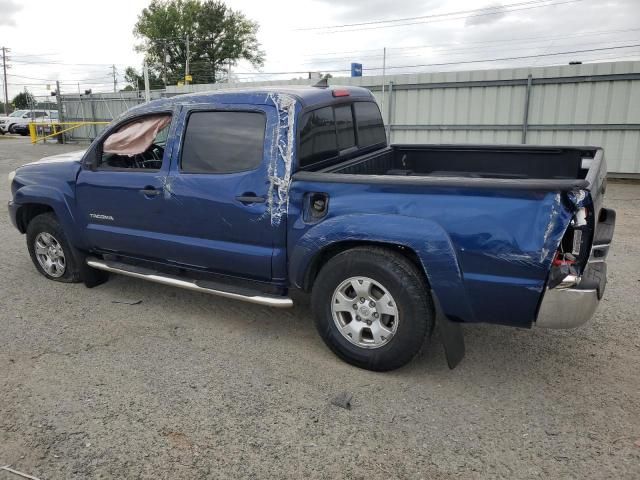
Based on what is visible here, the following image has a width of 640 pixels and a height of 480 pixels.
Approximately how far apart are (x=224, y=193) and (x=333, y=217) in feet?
2.94

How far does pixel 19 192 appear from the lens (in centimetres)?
521

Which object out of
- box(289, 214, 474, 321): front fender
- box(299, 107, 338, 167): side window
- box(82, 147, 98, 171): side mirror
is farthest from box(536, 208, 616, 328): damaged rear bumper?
box(82, 147, 98, 171): side mirror

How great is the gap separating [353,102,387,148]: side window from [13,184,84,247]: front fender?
8.83 feet

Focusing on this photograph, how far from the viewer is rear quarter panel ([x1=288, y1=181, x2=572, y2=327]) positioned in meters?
2.88

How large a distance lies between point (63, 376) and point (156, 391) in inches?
27.7

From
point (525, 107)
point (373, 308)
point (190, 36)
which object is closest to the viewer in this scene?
point (373, 308)

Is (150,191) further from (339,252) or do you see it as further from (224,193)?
(339,252)

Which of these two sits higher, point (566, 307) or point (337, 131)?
point (337, 131)

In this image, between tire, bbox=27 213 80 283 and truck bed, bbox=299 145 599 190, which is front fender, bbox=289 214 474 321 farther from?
tire, bbox=27 213 80 283

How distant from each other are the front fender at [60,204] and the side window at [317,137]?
2403mm

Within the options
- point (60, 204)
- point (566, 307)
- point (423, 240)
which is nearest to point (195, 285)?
point (60, 204)

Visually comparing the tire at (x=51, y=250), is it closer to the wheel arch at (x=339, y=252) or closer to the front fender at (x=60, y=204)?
the front fender at (x=60, y=204)

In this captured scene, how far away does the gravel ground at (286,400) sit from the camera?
2684mm

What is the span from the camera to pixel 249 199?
12.3 ft
